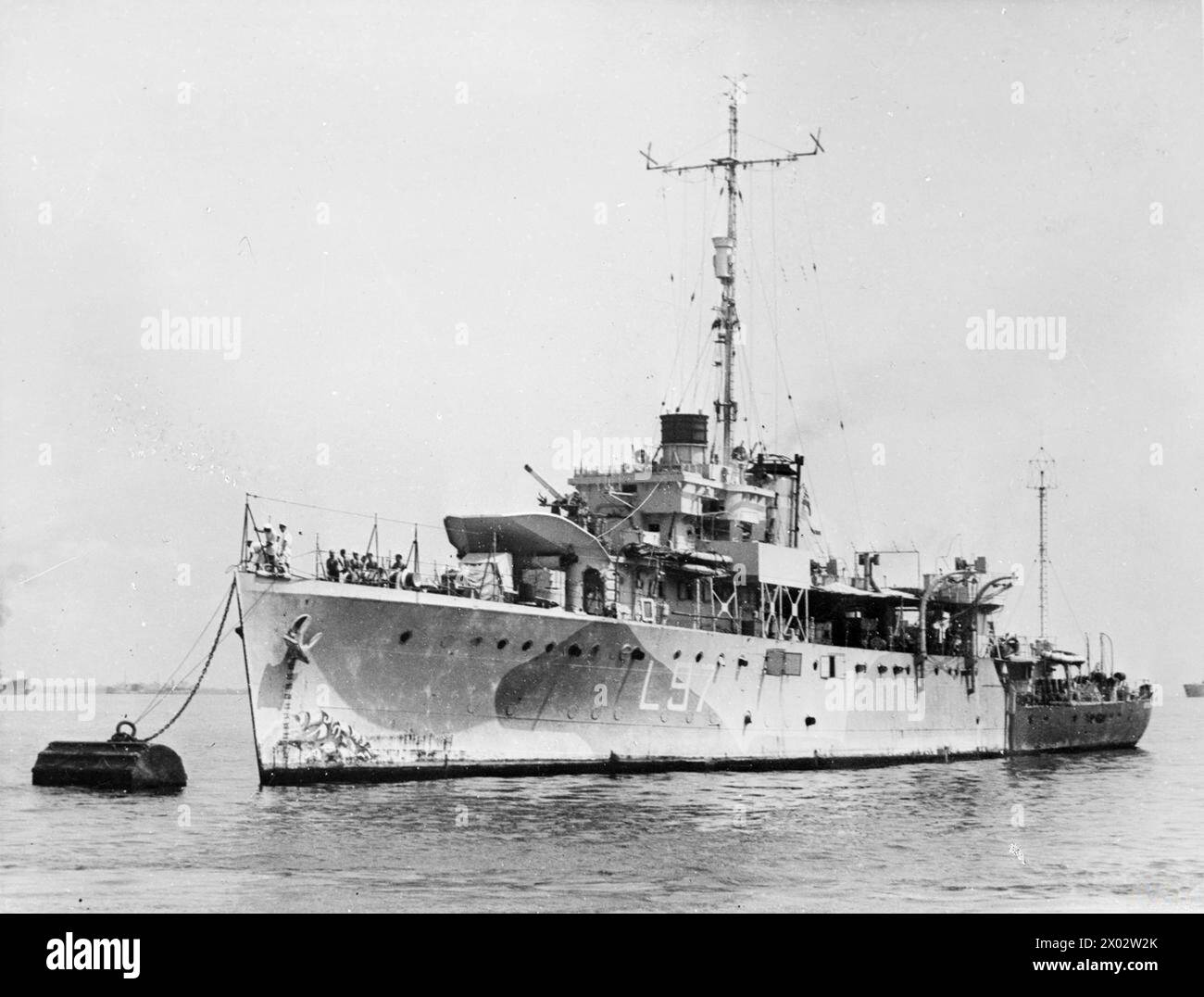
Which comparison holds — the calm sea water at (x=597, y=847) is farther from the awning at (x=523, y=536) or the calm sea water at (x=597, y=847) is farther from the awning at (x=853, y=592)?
the awning at (x=853, y=592)

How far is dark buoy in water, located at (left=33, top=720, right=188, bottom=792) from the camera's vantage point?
3102 cm

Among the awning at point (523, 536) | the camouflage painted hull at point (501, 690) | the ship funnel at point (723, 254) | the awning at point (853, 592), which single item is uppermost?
the ship funnel at point (723, 254)

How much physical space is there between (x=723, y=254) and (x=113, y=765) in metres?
21.5

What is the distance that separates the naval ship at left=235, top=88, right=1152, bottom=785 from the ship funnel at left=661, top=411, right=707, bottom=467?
56 millimetres

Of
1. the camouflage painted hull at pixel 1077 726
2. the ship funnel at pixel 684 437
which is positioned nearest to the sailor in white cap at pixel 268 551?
the ship funnel at pixel 684 437

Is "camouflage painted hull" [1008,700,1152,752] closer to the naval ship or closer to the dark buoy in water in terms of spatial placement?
the naval ship

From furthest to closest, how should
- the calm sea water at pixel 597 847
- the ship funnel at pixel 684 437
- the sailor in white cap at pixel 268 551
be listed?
the ship funnel at pixel 684 437 < the sailor in white cap at pixel 268 551 < the calm sea water at pixel 597 847

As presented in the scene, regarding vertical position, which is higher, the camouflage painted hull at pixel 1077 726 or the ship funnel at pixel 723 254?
the ship funnel at pixel 723 254

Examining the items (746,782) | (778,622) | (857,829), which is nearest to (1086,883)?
(857,829)

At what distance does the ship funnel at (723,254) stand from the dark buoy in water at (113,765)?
20.0 meters

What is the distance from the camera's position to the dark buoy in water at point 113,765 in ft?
102

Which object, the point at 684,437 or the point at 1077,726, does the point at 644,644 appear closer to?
the point at 684,437
